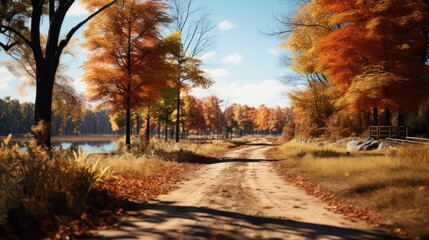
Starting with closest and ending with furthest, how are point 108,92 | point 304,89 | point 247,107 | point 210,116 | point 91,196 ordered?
point 91,196 → point 108,92 → point 304,89 → point 210,116 → point 247,107

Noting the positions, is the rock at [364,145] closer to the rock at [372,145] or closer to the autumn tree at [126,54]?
the rock at [372,145]

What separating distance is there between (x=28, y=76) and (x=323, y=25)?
2075cm

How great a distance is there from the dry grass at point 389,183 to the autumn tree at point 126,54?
11.3 meters

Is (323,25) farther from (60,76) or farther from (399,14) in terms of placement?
(60,76)

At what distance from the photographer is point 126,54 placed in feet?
68.6

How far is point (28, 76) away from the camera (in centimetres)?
2386

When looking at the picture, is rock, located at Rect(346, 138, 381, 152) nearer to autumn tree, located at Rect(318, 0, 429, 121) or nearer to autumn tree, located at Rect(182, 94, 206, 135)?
autumn tree, located at Rect(318, 0, 429, 121)

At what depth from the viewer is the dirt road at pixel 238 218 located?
5660mm

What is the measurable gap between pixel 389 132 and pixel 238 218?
18218 millimetres

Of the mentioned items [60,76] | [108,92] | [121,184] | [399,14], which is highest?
[399,14]

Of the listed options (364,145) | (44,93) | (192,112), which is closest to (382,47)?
(364,145)

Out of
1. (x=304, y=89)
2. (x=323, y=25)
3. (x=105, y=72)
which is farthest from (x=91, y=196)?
(x=304, y=89)

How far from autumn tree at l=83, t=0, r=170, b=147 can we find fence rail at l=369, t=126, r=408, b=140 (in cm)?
1438

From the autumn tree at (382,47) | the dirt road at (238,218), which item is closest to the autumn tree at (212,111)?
the autumn tree at (382,47)
